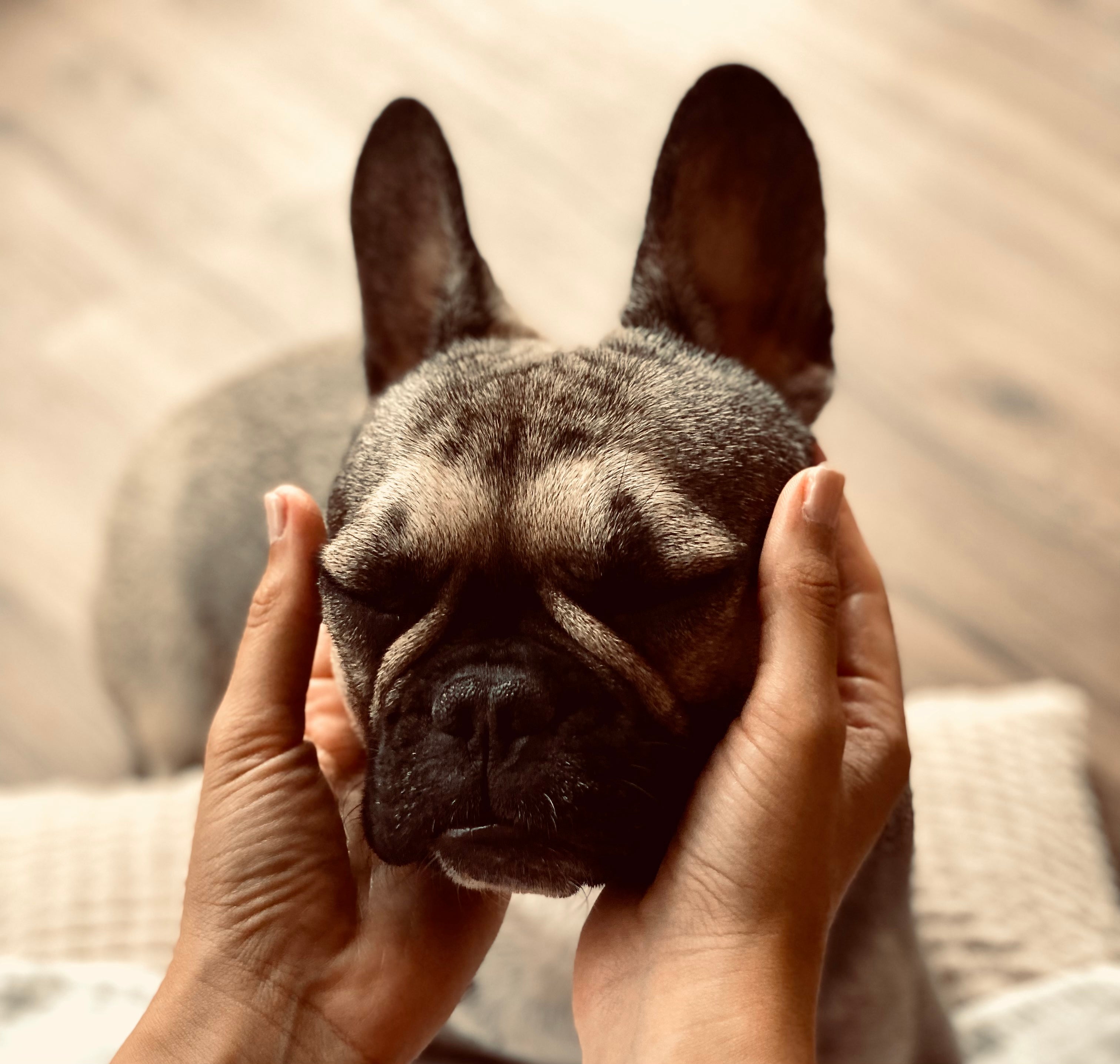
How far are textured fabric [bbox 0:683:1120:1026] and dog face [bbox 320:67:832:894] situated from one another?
121 cm

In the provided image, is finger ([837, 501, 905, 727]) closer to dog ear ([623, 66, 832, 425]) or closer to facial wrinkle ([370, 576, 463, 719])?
dog ear ([623, 66, 832, 425])

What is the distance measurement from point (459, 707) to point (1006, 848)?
198 cm

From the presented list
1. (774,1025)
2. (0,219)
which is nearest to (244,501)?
(774,1025)

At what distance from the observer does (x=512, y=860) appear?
160 cm

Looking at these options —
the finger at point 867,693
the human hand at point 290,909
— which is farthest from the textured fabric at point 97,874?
the finger at point 867,693

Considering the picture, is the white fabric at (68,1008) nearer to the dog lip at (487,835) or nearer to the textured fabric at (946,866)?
the textured fabric at (946,866)

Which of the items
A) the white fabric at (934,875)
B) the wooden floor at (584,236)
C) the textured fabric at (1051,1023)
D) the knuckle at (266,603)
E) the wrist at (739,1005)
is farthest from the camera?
the wooden floor at (584,236)

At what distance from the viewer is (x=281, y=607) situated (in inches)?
73.0

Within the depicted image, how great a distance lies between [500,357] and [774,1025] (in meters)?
1.27

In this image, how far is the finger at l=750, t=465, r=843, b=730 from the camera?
63.3 inches

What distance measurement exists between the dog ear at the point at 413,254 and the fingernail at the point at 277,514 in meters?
0.54

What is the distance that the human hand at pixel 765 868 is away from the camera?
1545mm

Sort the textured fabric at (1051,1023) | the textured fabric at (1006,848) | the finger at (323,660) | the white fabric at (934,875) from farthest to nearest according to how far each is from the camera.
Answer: the textured fabric at (1006,848)
the white fabric at (934,875)
the textured fabric at (1051,1023)
the finger at (323,660)

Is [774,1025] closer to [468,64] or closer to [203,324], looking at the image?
[203,324]
